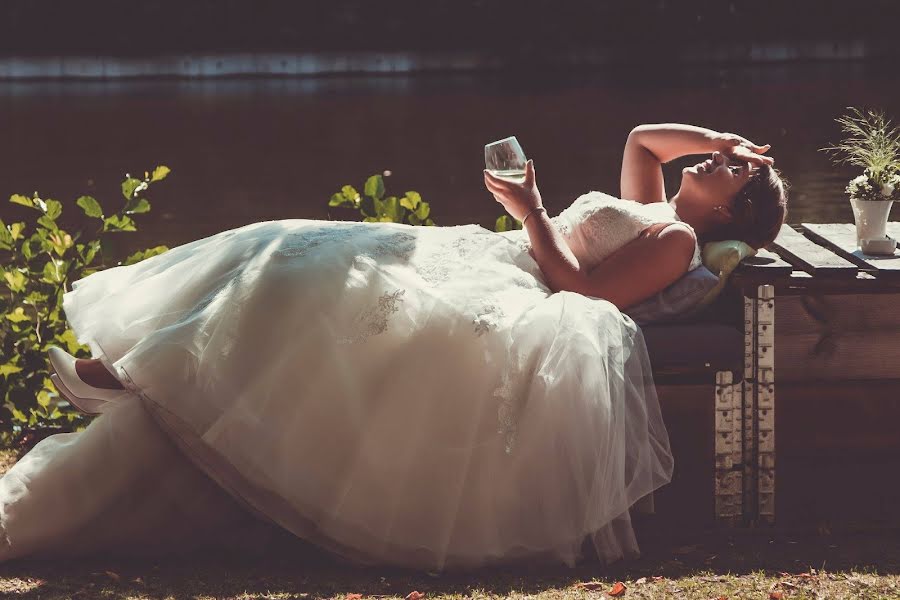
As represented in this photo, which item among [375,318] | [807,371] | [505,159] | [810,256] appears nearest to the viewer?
[375,318]

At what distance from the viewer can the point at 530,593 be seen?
3.01 m

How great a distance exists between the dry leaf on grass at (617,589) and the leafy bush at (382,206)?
6.69ft

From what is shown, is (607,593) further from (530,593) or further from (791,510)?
(791,510)

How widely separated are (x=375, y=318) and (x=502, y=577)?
75cm

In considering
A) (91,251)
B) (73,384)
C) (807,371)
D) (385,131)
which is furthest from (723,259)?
(385,131)

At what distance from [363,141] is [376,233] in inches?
481

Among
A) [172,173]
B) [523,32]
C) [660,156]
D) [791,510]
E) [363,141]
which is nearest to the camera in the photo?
[791,510]

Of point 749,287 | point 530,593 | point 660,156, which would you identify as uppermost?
point 660,156

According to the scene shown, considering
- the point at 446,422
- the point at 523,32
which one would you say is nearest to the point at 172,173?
the point at 446,422

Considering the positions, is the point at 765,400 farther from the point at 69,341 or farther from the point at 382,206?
the point at 69,341

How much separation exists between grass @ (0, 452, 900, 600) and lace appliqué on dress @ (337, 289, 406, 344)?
0.60m

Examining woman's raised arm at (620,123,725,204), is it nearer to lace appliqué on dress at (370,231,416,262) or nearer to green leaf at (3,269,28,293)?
lace appliqué on dress at (370,231,416,262)

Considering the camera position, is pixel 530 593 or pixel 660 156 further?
pixel 660 156

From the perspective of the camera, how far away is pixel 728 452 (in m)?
3.42
